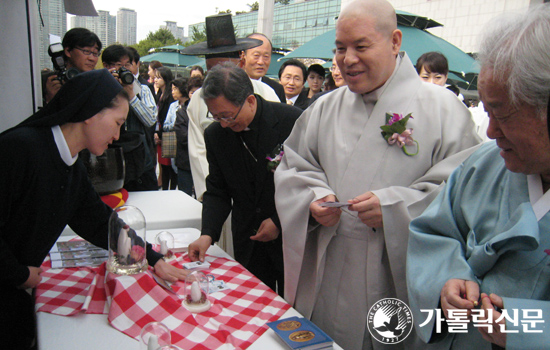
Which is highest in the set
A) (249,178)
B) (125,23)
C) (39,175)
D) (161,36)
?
(125,23)

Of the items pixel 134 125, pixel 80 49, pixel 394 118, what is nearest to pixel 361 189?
pixel 394 118

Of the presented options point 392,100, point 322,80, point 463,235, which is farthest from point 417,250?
point 322,80

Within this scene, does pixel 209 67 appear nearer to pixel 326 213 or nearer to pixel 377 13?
pixel 377 13

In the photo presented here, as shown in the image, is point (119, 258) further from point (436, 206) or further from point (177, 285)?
point (436, 206)

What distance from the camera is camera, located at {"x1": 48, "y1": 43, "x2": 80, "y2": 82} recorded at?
299 cm

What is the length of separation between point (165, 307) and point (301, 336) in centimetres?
52

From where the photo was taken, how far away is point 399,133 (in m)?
1.69

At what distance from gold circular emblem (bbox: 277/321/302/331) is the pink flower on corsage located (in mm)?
775

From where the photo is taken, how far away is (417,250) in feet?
4.55

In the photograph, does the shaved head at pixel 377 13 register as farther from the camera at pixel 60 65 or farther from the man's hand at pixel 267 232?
the camera at pixel 60 65

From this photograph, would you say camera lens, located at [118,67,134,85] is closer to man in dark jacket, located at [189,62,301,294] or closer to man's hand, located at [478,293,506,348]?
man in dark jacket, located at [189,62,301,294]

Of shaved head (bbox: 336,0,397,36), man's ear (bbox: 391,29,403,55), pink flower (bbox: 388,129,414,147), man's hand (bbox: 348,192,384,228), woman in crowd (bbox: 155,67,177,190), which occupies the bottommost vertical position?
woman in crowd (bbox: 155,67,177,190)

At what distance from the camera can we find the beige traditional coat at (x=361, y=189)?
1.67 m

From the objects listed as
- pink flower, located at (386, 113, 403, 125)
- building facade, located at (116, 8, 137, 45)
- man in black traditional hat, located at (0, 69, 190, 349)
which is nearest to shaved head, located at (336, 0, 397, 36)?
pink flower, located at (386, 113, 403, 125)
